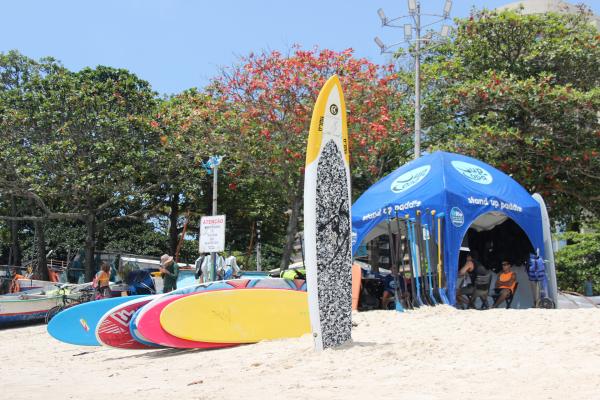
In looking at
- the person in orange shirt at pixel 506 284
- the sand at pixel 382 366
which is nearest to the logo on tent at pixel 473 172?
the person in orange shirt at pixel 506 284

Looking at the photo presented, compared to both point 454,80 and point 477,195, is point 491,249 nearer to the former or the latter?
point 477,195

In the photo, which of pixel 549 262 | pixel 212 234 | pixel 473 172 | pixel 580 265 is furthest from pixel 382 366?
pixel 580 265

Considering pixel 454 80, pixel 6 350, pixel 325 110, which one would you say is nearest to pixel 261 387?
pixel 325 110

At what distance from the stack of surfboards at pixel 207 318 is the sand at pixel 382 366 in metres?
0.33

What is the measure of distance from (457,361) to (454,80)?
53.1 feet

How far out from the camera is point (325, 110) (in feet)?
31.7

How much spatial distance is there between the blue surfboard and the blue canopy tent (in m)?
5.12

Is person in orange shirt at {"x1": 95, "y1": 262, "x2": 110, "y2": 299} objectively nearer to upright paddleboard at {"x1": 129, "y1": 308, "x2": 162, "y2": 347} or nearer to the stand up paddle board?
the stand up paddle board

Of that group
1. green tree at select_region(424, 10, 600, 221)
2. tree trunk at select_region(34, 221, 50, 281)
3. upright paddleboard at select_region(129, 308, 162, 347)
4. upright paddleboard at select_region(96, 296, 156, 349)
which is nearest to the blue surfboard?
upright paddleboard at select_region(96, 296, 156, 349)

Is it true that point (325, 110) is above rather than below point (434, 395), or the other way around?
above

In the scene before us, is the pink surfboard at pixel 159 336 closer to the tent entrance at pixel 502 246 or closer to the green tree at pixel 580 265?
the tent entrance at pixel 502 246

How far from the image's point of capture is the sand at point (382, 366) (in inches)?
262

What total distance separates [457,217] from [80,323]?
7.19m

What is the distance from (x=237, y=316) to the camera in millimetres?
11461
